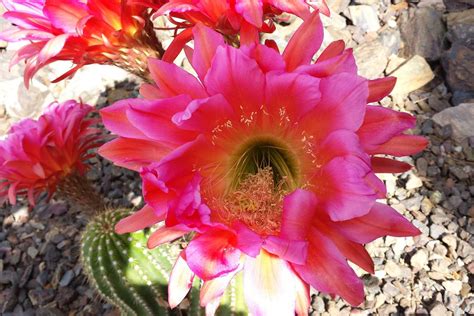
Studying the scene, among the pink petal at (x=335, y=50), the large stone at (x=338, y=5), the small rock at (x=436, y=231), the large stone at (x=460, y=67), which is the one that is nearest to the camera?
the pink petal at (x=335, y=50)

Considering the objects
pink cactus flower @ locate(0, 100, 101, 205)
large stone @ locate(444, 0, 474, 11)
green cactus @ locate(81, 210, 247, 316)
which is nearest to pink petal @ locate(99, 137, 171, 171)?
green cactus @ locate(81, 210, 247, 316)

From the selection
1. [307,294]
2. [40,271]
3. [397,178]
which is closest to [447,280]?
[397,178]

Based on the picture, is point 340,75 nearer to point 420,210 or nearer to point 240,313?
point 240,313

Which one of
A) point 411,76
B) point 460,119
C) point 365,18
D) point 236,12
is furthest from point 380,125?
point 365,18

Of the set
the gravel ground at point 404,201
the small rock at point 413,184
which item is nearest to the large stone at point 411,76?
the gravel ground at point 404,201

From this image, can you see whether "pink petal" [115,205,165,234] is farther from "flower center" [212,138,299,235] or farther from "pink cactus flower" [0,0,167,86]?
"pink cactus flower" [0,0,167,86]

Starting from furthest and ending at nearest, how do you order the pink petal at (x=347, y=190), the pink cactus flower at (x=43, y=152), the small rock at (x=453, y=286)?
the small rock at (x=453, y=286) → the pink cactus flower at (x=43, y=152) → the pink petal at (x=347, y=190)

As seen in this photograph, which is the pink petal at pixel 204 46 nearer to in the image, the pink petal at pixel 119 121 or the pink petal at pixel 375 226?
the pink petal at pixel 119 121
